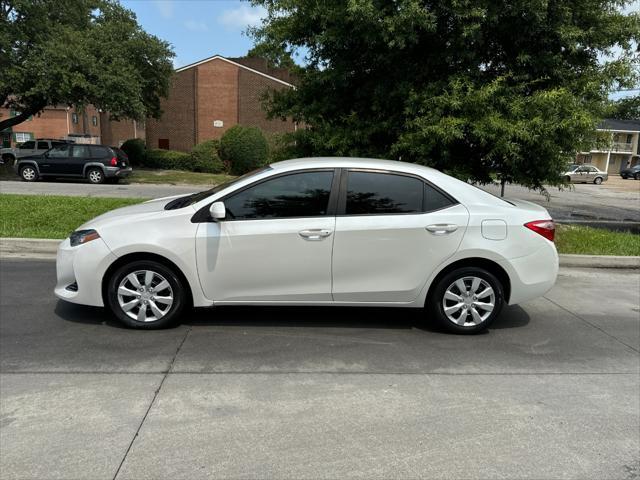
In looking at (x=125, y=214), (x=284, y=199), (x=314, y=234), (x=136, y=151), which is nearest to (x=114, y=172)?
(x=136, y=151)

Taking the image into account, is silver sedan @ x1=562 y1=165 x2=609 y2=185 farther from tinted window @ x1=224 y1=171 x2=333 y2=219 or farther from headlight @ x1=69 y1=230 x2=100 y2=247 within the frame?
headlight @ x1=69 y1=230 x2=100 y2=247

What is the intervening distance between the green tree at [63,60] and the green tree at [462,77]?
15605 millimetres

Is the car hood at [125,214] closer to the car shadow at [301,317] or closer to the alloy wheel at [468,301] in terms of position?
the car shadow at [301,317]

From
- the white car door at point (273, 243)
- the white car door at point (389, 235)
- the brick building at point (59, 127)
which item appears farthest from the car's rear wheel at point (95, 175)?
the brick building at point (59, 127)

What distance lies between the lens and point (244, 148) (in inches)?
1184

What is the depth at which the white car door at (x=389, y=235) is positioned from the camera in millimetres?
4730

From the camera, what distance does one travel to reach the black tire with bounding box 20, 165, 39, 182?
71.3 feet

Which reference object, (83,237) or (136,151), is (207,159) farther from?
(83,237)

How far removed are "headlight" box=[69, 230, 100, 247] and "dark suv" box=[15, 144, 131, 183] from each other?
724 inches

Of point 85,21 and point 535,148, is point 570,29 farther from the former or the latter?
point 85,21

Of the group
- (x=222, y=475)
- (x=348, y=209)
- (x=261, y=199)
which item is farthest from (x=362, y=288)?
(x=222, y=475)

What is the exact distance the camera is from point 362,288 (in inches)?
189

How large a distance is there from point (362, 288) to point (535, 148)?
4714 mm

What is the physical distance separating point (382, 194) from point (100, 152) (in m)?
19.8
